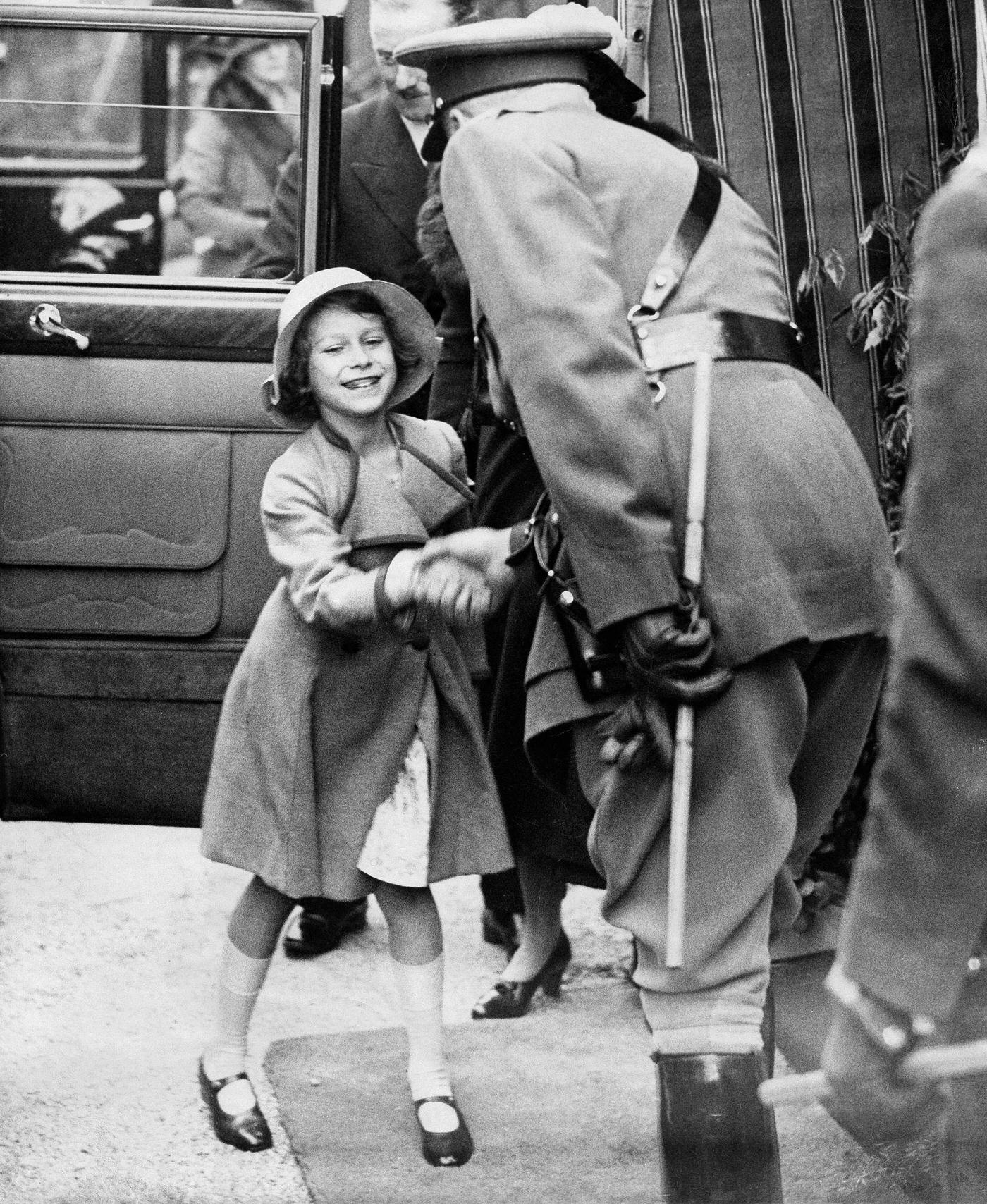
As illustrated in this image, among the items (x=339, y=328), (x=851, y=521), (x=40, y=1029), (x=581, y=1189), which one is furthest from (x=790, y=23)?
(x=40, y=1029)

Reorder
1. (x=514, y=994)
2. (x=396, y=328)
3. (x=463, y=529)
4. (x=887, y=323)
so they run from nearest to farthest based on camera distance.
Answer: (x=396, y=328)
(x=463, y=529)
(x=887, y=323)
(x=514, y=994)

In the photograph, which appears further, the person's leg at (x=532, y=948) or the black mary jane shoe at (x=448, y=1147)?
the person's leg at (x=532, y=948)

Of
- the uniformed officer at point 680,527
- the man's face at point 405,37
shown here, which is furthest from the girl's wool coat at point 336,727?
the man's face at point 405,37

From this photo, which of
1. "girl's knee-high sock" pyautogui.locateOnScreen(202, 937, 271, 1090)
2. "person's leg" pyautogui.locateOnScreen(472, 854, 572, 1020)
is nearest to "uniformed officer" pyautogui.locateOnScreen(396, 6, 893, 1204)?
"girl's knee-high sock" pyautogui.locateOnScreen(202, 937, 271, 1090)

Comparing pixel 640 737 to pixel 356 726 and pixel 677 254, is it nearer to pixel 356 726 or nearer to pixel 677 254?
pixel 677 254

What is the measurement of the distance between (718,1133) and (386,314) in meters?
1.53

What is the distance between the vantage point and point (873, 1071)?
161cm

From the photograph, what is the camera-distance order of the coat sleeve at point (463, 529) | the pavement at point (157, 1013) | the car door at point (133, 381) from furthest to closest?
the car door at point (133, 381) < the coat sleeve at point (463, 529) < the pavement at point (157, 1013)

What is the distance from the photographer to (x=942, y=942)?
161 cm

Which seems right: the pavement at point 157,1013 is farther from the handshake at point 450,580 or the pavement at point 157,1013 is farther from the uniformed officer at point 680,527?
the handshake at point 450,580

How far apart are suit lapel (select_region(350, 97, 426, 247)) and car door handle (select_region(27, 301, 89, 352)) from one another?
809mm

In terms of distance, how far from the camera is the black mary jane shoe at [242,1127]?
3.26m

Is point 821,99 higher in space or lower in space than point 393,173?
higher

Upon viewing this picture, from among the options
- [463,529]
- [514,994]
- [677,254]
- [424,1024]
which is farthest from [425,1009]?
[677,254]
